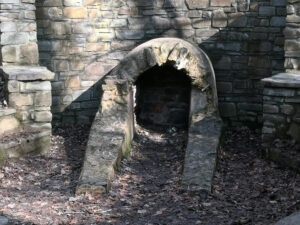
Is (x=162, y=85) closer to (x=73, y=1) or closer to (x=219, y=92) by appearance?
(x=219, y=92)

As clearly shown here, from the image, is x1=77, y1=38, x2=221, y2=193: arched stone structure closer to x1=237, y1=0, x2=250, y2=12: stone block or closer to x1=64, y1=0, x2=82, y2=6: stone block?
x1=237, y1=0, x2=250, y2=12: stone block

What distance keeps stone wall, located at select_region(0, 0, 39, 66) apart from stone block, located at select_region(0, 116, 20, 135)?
3.00ft

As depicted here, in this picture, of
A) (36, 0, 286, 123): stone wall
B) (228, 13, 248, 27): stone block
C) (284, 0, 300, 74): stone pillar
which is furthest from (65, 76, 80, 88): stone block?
(284, 0, 300, 74): stone pillar

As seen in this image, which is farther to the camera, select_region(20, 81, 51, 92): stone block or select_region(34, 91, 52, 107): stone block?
select_region(34, 91, 52, 107): stone block

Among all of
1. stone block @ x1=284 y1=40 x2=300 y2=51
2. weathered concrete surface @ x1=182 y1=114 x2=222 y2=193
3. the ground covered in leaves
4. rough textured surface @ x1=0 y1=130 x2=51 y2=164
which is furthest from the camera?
stone block @ x1=284 y1=40 x2=300 y2=51

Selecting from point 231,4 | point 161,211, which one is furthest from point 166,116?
point 161,211

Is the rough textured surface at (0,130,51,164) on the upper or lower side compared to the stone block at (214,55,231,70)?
lower

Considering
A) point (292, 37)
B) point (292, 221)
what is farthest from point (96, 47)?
point (292, 221)

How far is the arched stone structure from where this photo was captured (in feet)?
20.0

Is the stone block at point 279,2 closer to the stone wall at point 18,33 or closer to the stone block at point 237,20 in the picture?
the stone block at point 237,20

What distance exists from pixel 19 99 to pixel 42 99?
0.30 metres

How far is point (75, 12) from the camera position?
785 cm

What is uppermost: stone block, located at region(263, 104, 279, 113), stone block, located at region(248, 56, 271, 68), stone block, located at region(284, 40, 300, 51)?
stone block, located at region(284, 40, 300, 51)

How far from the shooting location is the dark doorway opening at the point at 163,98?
8.02 m
